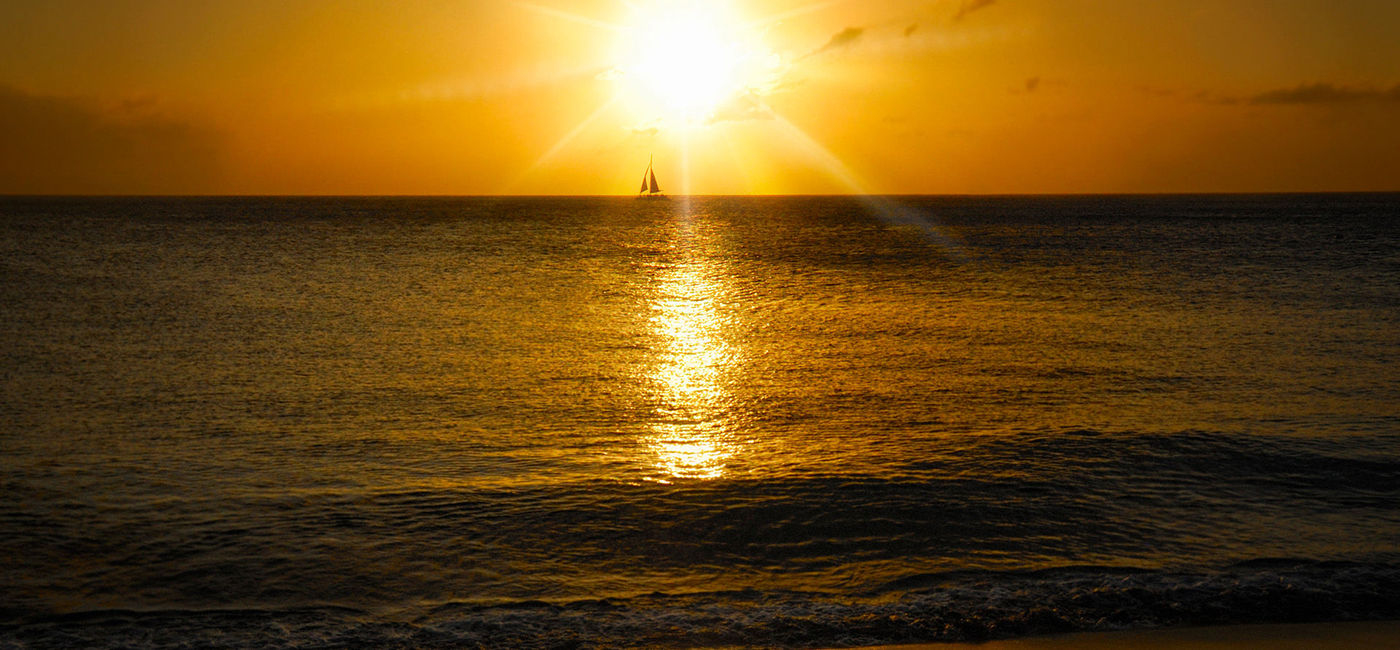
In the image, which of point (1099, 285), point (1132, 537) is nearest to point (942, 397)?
point (1132, 537)

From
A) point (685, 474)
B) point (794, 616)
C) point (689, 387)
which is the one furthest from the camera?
point (689, 387)

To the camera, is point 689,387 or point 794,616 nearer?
point 794,616

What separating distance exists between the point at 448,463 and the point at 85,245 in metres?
64.8

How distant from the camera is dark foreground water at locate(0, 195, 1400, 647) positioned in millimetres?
8195

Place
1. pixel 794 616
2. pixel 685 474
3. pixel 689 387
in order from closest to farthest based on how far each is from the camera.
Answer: pixel 794 616 < pixel 685 474 < pixel 689 387

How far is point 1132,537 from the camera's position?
990cm

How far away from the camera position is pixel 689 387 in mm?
18625

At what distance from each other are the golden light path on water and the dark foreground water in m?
0.14

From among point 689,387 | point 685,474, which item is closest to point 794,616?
point 685,474

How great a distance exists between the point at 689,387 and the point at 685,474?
6.33 meters

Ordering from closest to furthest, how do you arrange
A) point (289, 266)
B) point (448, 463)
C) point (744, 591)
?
point (744, 591)
point (448, 463)
point (289, 266)

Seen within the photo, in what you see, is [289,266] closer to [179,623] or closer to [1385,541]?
[179,623]

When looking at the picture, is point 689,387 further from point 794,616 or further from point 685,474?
point 794,616

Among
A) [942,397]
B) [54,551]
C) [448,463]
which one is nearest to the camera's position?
[54,551]
